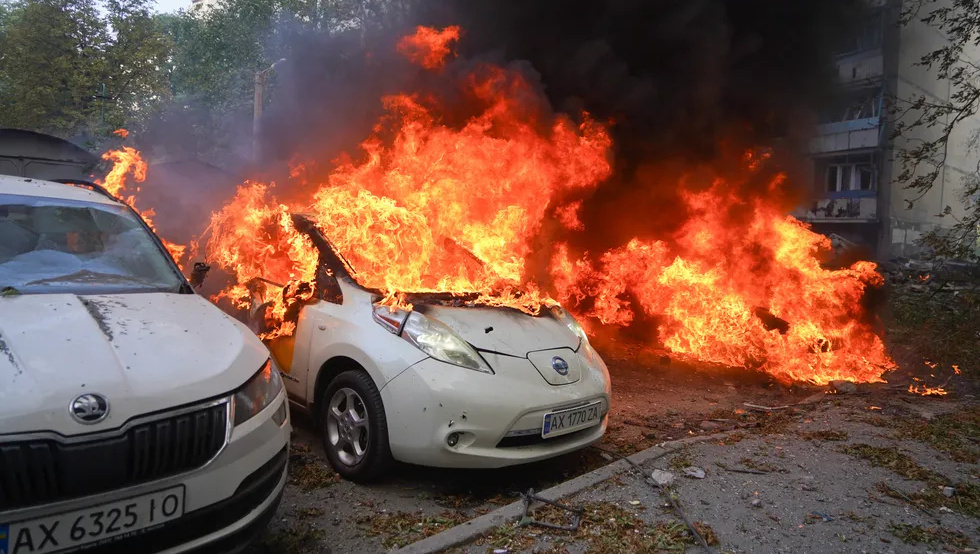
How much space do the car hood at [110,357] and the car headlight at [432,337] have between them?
100 cm

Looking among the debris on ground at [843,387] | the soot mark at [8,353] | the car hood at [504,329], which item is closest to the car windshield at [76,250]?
the soot mark at [8,353]

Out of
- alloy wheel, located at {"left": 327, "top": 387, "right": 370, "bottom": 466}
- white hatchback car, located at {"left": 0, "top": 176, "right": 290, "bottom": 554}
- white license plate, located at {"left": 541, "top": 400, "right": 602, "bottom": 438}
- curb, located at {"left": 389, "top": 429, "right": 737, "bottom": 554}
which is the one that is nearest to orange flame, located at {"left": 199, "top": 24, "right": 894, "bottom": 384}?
alloy wheel, located at {"left": 327, "top": 387, "right": 370, "bottom": 466}

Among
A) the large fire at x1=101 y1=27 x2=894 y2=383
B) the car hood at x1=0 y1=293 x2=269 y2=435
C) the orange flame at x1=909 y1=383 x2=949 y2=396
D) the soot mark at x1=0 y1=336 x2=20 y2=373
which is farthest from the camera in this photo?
the orange flame at x1=909 y1=383 x2=949 y2=396

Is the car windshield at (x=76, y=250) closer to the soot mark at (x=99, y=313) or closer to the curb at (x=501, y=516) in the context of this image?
the soot mark at (x=99, y=313)

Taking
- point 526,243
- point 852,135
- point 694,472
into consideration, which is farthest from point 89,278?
point 852,135

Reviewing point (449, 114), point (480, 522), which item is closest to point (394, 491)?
point (480, 522)

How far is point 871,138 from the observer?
24.0m

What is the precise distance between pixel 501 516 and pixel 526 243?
5193mm

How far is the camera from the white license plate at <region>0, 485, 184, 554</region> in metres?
2.07

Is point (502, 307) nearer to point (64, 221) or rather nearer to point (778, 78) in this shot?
point (64, 221)

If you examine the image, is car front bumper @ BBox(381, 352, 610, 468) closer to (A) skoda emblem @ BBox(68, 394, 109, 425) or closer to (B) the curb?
(B) the curb

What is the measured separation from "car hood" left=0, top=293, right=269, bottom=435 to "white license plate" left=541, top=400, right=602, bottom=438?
1835 mm

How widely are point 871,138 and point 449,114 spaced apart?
74.0 ft

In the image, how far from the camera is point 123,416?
7.65ft
